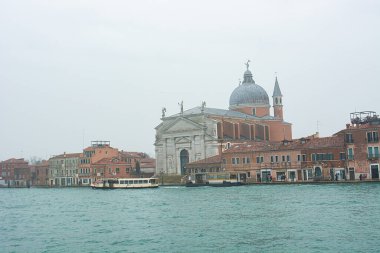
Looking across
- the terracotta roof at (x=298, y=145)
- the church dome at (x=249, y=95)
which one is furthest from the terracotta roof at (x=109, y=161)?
the terracotta roof at (x=298, y=145)

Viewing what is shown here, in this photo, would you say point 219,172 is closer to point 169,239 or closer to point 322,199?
point 322,199

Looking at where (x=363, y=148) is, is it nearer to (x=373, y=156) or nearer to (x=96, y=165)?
(x=373, y=156)

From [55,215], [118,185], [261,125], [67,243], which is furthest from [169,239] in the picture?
[261,125]

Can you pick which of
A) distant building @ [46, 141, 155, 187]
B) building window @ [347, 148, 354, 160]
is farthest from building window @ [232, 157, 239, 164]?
distant building @ [46, 141, 155, 187]

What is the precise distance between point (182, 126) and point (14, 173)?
39135mm

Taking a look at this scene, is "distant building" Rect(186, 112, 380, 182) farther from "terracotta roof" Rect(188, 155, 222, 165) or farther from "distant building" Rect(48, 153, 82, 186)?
"distant building" Rect(48, 153, 82, 186)

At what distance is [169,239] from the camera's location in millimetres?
23312

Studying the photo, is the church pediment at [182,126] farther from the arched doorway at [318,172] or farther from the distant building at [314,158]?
the arched doorway at [318,172]

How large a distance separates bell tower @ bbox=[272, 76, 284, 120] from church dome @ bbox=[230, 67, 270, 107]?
10.6 feet

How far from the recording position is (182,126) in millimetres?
83625

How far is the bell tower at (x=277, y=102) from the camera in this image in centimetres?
9831

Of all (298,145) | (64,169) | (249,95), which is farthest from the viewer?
(249,95)

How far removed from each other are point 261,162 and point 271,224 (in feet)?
134

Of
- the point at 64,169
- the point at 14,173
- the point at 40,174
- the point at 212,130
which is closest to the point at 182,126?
the point at 212,130
